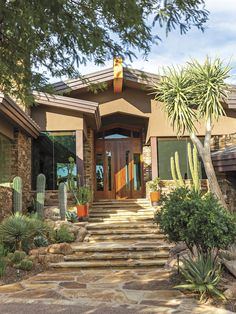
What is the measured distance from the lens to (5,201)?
1057 cm

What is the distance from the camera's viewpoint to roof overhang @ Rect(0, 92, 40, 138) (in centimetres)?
960

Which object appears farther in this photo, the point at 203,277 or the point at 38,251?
the point at 38,251

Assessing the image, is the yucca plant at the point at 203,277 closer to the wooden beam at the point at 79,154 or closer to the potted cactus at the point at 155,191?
the potted cactus at the point at 155,191

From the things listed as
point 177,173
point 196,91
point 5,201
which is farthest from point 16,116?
point 177,173

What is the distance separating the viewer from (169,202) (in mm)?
6754

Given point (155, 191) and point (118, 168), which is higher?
point (118, 168)

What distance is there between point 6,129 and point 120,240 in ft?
15.4

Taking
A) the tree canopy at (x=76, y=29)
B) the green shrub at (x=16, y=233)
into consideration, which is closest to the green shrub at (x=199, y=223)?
the tree canopy at (x=76, y=29)

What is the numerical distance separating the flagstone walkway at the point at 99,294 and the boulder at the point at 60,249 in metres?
1.01

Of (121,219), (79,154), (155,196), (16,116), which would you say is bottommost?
(121,219)

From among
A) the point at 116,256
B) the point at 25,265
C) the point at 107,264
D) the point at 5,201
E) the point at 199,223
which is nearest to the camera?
the point at 199,223

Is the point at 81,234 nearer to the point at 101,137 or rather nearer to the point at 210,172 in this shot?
the point at 210,172

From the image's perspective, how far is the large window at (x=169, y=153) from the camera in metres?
14.6

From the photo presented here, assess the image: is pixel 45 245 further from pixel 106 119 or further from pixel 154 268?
pixel 106 119
